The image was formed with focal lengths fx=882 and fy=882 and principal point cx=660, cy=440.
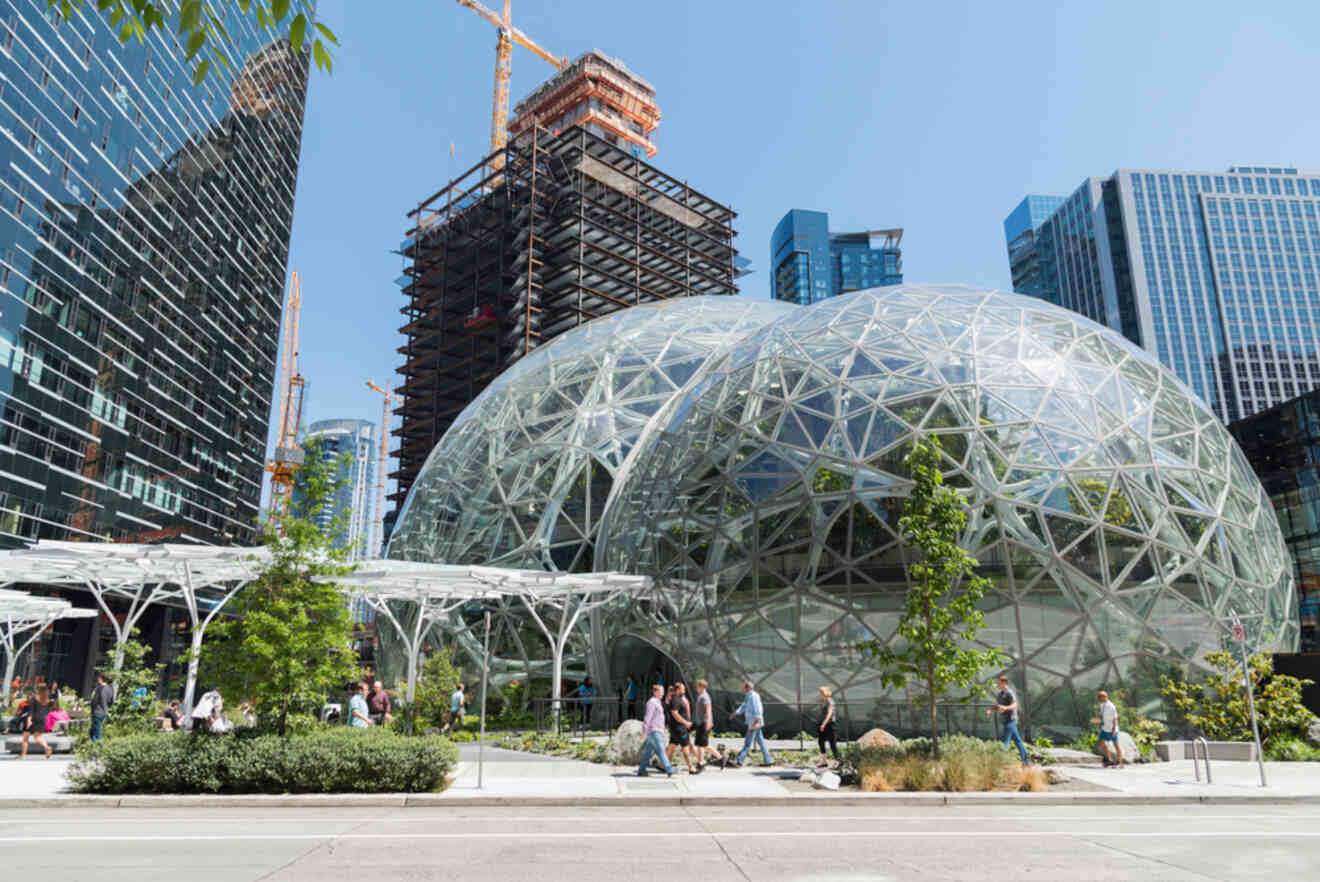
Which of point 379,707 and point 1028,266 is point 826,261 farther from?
point 379,707

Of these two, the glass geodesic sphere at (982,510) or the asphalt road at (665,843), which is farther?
the glass geodesic sphere at (982,510)

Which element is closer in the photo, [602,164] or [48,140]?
[48,140]

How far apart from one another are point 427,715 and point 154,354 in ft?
167

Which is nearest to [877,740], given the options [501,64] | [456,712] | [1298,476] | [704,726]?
[704,726]

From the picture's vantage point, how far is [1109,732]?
17406mm

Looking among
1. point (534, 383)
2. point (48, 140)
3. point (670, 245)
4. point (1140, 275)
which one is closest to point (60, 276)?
point (48, 140)

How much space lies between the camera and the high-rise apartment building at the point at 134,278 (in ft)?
162

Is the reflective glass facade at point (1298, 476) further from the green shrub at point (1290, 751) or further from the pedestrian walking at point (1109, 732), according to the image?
the pedestrian walking at point (1109, 732)

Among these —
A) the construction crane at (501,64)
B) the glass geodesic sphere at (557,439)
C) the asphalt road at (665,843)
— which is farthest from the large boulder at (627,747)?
the construction crane at (501,64)

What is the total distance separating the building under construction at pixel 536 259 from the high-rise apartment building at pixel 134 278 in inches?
599

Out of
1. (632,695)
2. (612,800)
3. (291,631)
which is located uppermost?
(291,631)

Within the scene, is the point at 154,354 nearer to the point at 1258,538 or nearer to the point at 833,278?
the point at 1258,538

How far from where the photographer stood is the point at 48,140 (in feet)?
170

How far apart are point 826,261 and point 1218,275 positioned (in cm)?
7409
